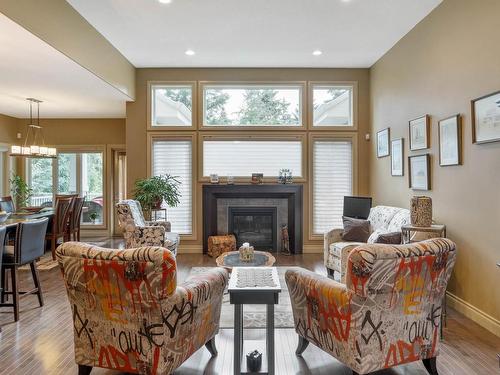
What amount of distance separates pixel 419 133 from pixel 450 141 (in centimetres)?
66

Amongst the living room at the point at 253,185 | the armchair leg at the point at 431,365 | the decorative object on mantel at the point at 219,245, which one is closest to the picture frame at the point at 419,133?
the living room at the point at 253,185

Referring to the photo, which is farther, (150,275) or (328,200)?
(328,200)

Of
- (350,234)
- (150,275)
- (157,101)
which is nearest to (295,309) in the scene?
(150,275)

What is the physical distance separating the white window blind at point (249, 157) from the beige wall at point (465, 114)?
2038 millimetres

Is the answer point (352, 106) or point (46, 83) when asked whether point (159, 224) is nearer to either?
point (46, 83)

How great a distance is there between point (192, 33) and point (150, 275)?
3740 mm

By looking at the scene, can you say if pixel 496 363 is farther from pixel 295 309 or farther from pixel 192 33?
pixel 192 33

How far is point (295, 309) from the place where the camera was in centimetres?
238

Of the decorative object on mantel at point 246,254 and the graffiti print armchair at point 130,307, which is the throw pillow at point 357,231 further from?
the graffiti print armchair at point 130,307

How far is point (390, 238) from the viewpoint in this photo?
341 cm

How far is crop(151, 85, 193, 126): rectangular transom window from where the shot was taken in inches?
232

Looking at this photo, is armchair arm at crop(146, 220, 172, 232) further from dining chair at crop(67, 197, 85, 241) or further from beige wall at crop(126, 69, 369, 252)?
dining chair at crop(67, 197, 85, 241)

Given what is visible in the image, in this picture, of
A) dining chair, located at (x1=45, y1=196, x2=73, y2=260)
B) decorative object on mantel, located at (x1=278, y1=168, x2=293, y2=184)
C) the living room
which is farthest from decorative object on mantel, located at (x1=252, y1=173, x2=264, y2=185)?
dining chair, located at (x1=45, y1=196, x2=73, y2=260)

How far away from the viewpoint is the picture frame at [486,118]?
278 centimetres
